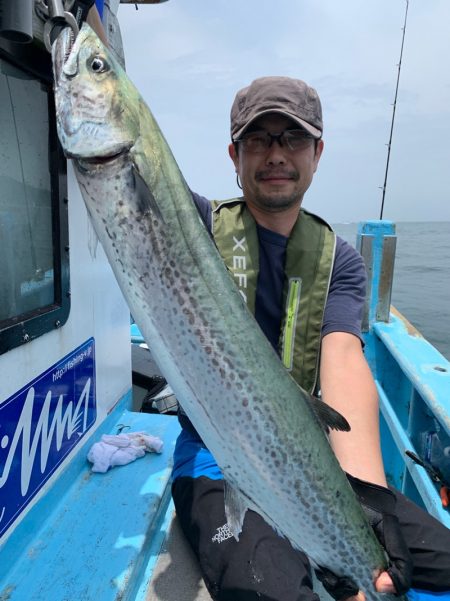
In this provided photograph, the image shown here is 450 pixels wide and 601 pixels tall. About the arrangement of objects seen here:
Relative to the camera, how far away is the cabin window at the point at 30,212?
2.10m

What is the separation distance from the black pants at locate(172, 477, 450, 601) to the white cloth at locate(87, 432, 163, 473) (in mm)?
719

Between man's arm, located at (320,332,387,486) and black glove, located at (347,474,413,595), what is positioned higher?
man's arm, located at (320,332,387,486)

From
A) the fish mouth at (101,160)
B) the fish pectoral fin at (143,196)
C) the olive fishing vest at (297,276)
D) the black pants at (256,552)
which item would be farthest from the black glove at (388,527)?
the fish mouth at (101,160)

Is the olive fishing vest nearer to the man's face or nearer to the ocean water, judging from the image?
the man's face

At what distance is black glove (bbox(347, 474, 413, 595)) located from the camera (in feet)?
5.99

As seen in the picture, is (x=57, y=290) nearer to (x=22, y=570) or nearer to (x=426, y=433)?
(x=22, y=570)

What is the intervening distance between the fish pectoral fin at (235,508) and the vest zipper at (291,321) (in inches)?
42.5

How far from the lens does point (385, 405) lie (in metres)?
4.36

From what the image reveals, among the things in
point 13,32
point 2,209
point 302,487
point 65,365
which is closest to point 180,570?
point 302,487

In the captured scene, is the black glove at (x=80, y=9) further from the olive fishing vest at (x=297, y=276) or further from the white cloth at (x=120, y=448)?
the white cloth at (x=120, y=448)

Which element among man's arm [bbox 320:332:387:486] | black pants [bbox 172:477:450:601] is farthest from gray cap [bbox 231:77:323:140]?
black pants [bbox 172:477:450:601]

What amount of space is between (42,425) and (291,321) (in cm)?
149

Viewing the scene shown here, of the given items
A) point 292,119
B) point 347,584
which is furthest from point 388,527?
point 292,119

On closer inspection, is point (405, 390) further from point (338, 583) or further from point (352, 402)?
point (338, 583)
